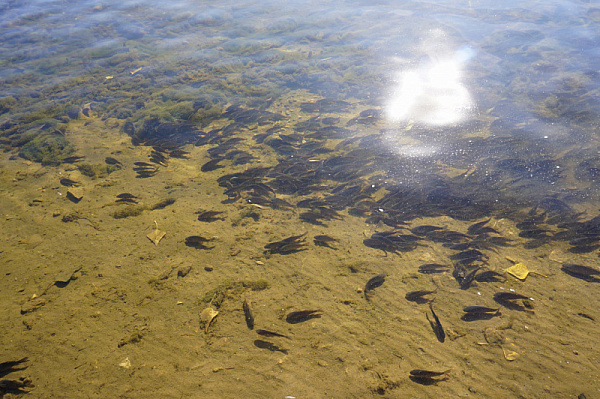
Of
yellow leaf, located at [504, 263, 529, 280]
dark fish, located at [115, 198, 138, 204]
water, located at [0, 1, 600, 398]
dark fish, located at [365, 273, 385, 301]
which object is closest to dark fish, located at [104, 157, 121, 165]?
water, located at [0, 1, 600, 398]

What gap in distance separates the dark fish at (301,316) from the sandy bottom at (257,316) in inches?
2.7

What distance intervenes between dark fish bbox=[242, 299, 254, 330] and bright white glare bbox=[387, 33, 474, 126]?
6336 mm

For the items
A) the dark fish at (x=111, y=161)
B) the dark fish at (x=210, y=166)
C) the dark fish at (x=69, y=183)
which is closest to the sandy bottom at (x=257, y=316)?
the dark fish at (x=69, y=183)

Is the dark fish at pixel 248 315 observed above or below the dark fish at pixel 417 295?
above

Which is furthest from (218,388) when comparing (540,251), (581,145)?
(581,145)

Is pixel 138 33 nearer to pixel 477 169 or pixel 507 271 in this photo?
pixel 477 169

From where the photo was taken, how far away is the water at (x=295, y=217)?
3.22 metres

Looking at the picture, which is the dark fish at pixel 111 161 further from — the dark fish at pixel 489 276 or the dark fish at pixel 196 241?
the dark fish at pixel 489 276

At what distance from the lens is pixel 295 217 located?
17.1ft

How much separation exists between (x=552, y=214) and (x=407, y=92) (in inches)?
220

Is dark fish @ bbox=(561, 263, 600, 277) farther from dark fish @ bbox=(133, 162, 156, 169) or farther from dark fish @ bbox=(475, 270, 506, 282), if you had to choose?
dark fish @ bbox=(133, 162, 156, 169)

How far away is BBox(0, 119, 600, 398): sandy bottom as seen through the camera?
3051mm

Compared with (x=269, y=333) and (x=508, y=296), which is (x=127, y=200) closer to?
(x=269, y=333)

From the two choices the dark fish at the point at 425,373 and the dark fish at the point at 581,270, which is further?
the dark fish at the point at 581,270
